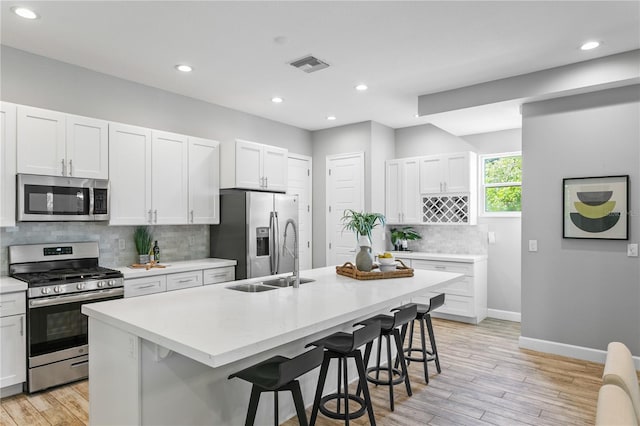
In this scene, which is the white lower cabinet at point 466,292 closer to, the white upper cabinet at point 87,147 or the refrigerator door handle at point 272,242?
the refrigerator door handle at point 272,242

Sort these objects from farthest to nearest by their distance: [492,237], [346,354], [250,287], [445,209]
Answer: [445,209] → [492,237] → [250,287] → [346,354]

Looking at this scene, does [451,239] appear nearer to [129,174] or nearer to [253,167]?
[253,167]

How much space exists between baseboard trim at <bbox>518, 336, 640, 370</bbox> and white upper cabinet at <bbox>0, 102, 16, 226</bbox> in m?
4.97

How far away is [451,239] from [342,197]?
69.4 inches

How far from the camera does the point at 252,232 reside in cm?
458

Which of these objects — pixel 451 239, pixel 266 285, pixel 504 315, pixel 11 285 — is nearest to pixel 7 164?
pixel 11 285

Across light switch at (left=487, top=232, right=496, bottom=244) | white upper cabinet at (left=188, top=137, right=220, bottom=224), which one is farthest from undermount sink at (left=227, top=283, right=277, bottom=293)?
light switch at (left=487, top=232, right=496, bottom=244)

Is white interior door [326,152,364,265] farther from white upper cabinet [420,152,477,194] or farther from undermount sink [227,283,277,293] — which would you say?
undermount sink [227,283,277,293]

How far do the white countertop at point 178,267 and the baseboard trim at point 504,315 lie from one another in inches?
144

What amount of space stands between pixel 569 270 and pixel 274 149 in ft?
12.1

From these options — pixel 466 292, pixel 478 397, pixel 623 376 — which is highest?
pixel 623 376

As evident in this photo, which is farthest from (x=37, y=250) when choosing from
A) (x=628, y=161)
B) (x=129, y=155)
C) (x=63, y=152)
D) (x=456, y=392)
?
(x=628, y=161)

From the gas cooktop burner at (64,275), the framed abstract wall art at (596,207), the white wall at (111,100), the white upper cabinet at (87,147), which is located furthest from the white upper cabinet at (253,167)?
the framed abstract wall art at (596,207)

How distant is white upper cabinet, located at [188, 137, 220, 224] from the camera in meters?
4.47
